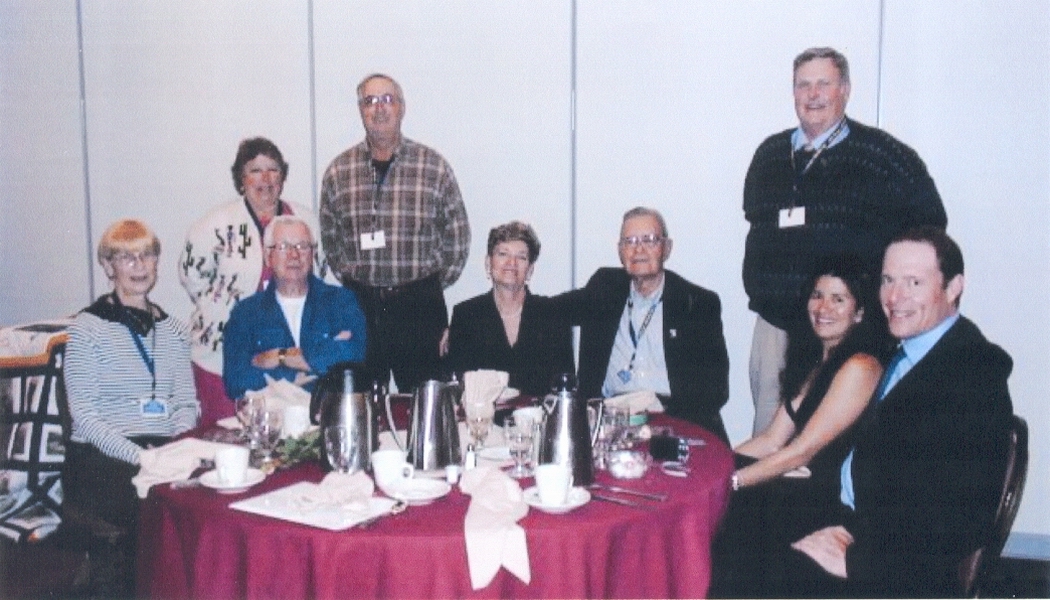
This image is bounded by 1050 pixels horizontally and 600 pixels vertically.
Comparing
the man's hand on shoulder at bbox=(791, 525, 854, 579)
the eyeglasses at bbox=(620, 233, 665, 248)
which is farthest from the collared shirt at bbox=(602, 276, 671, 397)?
the man's hand on shoulder at bbox=(791, 525, 854, 579)

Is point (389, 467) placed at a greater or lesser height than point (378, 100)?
lesser

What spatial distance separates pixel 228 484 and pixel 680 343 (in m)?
1.75

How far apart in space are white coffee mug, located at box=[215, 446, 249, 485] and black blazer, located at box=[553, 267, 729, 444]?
4.68 feet

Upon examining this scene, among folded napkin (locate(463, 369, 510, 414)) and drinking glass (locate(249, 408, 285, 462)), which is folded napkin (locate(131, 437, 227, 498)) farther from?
folded napkin (locate(463, 369, 510, 414))

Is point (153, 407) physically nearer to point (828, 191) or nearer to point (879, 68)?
point (828, 191)

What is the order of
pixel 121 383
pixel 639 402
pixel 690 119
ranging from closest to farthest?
1. pixel 639 402
2. pixel 121 383
3. pixel 690 119

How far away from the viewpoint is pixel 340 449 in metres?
1.95

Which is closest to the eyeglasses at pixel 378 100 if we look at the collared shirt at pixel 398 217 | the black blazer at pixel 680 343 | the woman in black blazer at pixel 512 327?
the collared shirt at pixel 398 217

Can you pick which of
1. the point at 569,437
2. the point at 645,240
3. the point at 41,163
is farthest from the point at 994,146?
the point at 41,163

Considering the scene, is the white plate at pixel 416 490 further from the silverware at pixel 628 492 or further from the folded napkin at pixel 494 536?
the silverware at pixel 628 492

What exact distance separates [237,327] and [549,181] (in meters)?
1.64

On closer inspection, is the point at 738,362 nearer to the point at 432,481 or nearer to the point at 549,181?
the point at 549,181

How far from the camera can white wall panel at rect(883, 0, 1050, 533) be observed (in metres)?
3.49

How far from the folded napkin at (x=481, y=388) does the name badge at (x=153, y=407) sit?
104 cm
